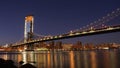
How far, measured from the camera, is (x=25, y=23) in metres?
79.3

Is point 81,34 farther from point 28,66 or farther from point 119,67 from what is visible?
point 28,66

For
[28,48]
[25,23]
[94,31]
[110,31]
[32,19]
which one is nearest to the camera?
[110,31]

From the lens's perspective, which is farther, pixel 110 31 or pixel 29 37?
pixel 29 37

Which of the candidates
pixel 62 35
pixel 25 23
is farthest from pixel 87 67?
pixel 25 23

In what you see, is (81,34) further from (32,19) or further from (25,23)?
(25,23)

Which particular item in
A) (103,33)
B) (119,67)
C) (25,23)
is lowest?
(119,67)

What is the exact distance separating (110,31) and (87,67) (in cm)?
893

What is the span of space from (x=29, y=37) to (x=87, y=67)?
39873 millimetres

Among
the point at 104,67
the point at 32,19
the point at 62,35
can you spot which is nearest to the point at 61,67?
the point at 104,67

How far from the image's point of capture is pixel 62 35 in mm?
45562

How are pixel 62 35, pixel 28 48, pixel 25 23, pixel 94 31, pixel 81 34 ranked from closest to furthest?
1. pixel 94 31
2. pixel 81 34
3. pixel 62 35
4. pixel 28 48
5. pixel 25 23

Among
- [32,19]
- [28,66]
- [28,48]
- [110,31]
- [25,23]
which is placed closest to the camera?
[28,66]

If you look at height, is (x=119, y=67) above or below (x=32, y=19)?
below

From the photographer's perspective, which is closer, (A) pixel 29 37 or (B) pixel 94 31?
(B) pixel 94 31
